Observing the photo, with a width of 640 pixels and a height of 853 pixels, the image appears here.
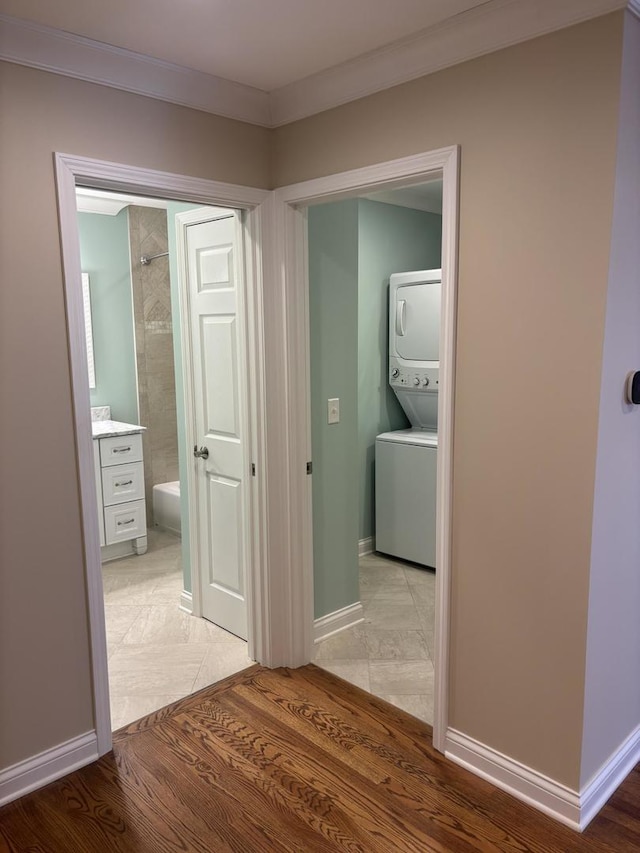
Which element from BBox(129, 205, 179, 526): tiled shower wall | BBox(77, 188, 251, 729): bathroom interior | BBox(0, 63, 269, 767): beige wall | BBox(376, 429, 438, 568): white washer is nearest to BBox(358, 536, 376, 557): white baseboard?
BBox(376, 429, 438, 568): white washer

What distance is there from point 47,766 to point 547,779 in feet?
5.48

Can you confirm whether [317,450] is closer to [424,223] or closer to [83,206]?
[424,223]

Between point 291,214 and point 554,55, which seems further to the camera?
point 291,214

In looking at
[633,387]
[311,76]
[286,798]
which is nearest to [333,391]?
[311,76]

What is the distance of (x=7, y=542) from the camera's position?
204cm

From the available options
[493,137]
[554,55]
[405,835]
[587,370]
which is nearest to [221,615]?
[405,835]

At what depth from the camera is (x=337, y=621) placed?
3252mm

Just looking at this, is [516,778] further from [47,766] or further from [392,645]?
[47,766]

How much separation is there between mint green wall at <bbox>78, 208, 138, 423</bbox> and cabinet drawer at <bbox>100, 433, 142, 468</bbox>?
0.58 metres

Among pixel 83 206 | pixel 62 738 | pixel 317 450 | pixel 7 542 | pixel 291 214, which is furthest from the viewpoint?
pixel 83 206

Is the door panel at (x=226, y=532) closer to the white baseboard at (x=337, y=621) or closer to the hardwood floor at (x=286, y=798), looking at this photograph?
the white baseboard at (x=337, y=621)

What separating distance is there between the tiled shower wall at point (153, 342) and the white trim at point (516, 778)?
3313mm

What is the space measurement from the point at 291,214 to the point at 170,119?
1.93ft

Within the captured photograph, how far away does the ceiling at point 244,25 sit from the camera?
178 cm
